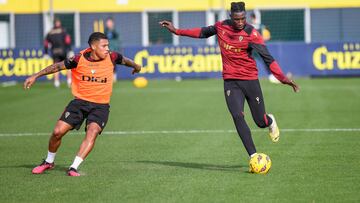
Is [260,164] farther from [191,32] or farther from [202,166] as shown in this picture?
[191,32]

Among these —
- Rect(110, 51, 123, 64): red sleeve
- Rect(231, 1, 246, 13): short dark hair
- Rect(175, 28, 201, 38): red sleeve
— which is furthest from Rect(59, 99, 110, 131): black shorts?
Rect(231, 1, 246, 13): short dark hair

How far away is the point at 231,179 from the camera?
1084 centimetres

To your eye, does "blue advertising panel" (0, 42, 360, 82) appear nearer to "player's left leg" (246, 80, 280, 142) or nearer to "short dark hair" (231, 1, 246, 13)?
"player's left leg" (246, 80, 280, 142)

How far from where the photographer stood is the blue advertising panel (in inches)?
1276

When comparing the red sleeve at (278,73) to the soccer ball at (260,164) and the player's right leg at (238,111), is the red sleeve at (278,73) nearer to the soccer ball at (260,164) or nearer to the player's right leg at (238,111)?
the player's right leg at (238,111)

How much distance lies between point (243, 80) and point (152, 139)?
4.36 meters

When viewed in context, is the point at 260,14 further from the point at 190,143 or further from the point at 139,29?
the point at 190,143

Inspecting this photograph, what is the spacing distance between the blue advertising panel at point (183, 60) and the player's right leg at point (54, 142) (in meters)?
20.6

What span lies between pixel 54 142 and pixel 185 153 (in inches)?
103

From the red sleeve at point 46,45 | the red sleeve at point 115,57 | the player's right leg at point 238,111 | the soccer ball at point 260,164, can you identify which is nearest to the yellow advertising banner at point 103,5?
the red sleeve at point 46,45

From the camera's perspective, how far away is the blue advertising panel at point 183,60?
32406 mm

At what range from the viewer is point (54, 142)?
1172 cm

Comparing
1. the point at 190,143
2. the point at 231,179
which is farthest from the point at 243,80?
the point at 190,143

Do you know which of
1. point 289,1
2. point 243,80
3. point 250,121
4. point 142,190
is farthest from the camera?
point 289,1
